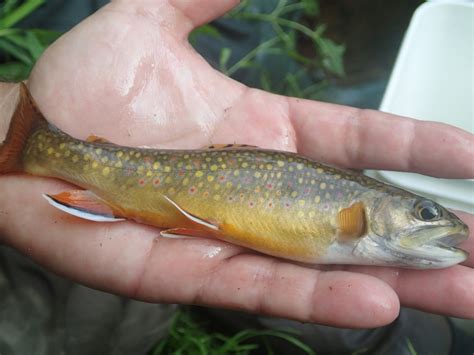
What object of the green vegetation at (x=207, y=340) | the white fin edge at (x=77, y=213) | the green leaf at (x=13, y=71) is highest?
the green leaf at (x=13, y=71)

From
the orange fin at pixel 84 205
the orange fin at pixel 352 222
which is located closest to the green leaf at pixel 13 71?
the orange fin at pixel 84 205

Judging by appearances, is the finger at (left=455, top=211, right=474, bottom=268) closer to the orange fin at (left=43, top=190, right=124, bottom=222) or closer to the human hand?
the human hand

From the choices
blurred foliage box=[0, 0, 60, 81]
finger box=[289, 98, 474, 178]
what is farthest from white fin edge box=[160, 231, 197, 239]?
blurred foliage box=[0, 0, 60, 81]

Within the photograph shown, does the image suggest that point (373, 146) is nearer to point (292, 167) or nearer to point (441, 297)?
point (292, 167)

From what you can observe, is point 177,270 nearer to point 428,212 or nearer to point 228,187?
point 228,187

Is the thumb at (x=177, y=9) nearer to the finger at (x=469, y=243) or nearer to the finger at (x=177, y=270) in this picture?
the finger at (x=177, y=270)

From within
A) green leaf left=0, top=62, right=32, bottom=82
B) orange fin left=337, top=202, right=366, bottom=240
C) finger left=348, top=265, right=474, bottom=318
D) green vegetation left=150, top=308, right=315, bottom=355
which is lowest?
green vegetation left=150, top=308, right=315, bottom=355

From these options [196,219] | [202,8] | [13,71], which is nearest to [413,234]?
[196,219]
